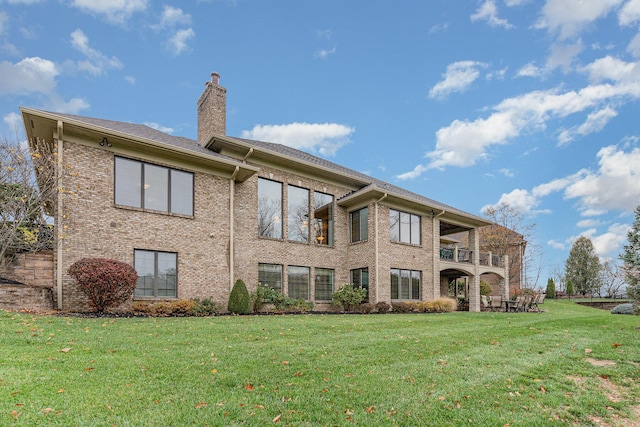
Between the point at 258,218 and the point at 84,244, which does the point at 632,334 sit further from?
the point at 84,244

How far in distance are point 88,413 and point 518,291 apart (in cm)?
3421

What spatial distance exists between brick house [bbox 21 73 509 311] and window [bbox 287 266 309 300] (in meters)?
0.06

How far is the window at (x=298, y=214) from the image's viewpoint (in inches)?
683

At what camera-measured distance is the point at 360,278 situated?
18.3m

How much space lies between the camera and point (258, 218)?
16234 millimetres

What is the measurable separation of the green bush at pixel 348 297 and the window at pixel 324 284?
39cm

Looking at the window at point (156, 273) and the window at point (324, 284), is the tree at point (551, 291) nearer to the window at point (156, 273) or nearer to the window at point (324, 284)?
the window at point (324, 284)

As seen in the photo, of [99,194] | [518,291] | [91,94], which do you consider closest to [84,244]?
[99,194]

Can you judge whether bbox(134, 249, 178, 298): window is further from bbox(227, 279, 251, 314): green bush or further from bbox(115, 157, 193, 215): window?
bbox(227, 279, 251, 314): green bush

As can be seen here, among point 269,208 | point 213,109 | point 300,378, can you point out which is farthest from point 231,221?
point 300,378

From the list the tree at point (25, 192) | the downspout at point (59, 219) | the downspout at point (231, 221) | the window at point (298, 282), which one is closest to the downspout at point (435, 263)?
the window at point (298, 282)

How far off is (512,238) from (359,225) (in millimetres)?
21106

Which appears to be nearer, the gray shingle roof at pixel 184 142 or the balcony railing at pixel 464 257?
the gray shingle roof at pixel 184 142

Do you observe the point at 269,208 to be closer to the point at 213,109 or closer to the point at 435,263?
the point at 213,109
